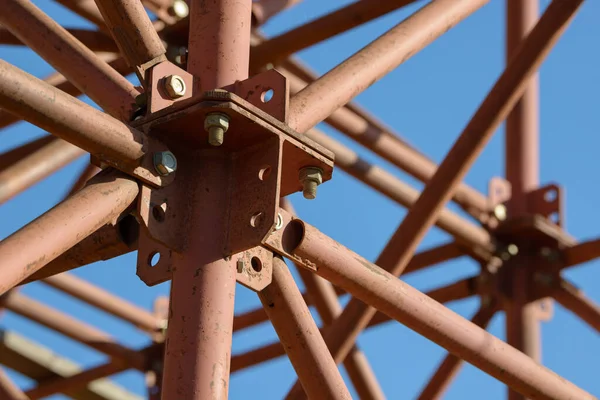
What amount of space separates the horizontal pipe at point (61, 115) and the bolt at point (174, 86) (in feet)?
1.09

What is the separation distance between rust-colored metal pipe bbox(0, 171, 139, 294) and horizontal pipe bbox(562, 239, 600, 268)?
500 centimetres

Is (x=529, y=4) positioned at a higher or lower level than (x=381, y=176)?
higher

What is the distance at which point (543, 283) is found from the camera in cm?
986

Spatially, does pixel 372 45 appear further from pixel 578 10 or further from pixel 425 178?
pixel 425 178

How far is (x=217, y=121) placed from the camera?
5195mm

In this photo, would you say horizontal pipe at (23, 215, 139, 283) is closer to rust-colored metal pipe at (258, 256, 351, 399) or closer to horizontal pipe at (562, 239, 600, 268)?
rust-colored metal pipe at (258, 256, 351, 399)

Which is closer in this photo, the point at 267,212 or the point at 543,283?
the point at 267,212

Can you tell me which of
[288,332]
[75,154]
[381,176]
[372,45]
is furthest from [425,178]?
[288,332]

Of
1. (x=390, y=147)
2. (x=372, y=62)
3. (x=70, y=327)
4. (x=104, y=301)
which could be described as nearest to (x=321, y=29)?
(x=390, y=147)

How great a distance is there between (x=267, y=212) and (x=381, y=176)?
500 centimetres

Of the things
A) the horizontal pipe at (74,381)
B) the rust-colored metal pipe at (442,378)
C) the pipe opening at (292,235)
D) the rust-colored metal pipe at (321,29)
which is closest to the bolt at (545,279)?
the rust-colored metal pipe at (442,378)

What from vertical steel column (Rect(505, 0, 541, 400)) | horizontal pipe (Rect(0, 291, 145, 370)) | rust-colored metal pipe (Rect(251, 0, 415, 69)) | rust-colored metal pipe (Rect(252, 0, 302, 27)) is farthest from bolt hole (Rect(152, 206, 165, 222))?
horizontal pipe (Rect(0, 291, 145, 370))

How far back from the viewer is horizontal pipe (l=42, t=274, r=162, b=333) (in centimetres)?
1194

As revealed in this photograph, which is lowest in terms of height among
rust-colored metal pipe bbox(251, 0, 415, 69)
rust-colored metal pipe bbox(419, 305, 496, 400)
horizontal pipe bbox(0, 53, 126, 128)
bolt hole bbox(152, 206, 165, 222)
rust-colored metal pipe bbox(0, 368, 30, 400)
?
bolt hole bbox(152, 206, 165, 222)
